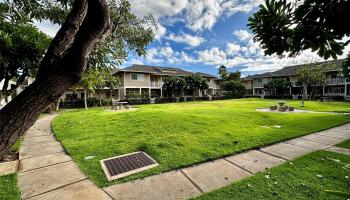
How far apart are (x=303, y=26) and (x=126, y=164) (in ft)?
14.2

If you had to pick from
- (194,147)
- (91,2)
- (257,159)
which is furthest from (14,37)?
(257,159)

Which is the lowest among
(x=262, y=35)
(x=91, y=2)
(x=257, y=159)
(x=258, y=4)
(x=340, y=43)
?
(x=257, y=159)

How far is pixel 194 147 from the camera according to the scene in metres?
5.58

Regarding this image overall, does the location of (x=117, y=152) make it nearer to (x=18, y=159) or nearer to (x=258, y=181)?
(x=18, y=159)

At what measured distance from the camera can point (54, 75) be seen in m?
1.67

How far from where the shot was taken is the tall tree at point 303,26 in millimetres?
2016

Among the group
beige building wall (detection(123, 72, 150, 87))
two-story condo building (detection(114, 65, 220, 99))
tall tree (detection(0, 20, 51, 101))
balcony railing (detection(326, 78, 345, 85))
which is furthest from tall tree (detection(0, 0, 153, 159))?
balcony railing (detection(326, 78, 345, 85))

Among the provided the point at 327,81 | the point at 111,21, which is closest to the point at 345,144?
the point at 111,21

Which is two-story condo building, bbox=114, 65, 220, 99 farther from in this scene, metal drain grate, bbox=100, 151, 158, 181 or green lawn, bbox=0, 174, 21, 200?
green lawn, bbox=0, 174, 21, 200

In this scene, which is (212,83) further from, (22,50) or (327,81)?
(22,50)

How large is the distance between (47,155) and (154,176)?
3.52 metres

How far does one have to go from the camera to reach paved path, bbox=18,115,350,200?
3293 millimetres

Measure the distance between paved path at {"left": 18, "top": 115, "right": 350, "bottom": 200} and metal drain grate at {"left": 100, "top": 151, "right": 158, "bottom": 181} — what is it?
420 mm

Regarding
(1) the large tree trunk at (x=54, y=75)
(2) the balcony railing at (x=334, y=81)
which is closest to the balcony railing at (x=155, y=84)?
(2) the balcony railing at (x=334, y=81)
